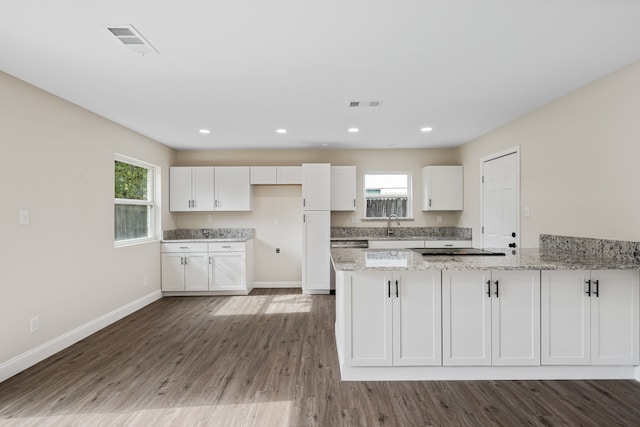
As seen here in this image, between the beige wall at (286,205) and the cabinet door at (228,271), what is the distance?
0.61 meters

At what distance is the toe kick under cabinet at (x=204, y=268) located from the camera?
5094 millimetres

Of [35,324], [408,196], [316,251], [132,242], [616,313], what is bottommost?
[35,324]

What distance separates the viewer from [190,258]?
510 centimetres

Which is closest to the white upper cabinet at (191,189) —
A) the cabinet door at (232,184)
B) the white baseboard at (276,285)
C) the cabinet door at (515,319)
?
the cabinet door at (232,184)

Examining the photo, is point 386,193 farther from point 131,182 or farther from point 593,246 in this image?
point 131,182

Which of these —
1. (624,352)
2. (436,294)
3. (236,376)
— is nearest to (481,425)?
(436,294)

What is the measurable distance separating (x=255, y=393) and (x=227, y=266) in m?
2.96

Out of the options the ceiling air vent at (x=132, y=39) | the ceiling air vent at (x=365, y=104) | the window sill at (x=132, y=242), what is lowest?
the window sill at (x=132, y=242)

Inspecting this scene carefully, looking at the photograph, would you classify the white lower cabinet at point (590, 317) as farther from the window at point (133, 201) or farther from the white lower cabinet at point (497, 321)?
the window at point (133, 201)

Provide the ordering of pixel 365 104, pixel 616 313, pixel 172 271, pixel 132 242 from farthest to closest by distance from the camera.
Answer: pixel 172 271 < pixel 132 242 < pixel 365 104 < pixel 616 313

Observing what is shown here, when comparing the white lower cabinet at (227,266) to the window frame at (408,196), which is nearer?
the white lower cabinet at (227,266)

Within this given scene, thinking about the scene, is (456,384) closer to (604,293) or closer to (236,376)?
(604,293)

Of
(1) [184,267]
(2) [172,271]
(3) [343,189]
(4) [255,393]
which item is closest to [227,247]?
(1) [184,267]

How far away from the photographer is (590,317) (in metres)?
2.49
